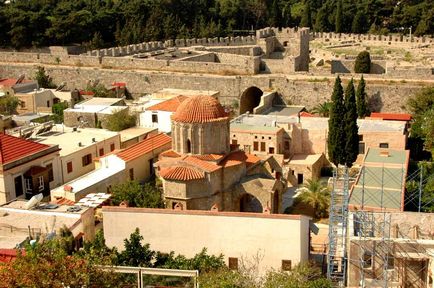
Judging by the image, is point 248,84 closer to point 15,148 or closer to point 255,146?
point 255,146

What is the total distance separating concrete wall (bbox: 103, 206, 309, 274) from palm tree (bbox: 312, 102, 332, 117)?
1583cm

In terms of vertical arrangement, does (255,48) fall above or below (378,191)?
above

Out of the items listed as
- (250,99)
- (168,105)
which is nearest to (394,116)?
(250,99)

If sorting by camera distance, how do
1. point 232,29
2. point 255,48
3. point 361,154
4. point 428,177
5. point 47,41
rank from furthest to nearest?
point 232,29
point 47,41
point 255,48
point 361,154
point 428,177

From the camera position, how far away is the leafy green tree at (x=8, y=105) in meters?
33.0

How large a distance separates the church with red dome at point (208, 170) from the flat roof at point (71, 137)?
16.7 feet

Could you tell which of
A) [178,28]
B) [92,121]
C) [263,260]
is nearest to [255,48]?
[178,28]

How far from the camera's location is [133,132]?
28828 mm

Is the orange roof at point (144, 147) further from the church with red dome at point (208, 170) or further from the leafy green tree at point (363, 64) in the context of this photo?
the leafy green tree at point (363, 64)

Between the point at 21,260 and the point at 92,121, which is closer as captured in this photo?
the point at 21,260

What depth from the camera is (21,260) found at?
12039mm

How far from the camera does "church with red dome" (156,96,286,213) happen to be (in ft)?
68.3

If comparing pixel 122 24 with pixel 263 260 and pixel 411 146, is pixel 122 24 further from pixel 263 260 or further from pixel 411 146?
pixel 263 260

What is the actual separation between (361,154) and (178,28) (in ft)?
98.9
